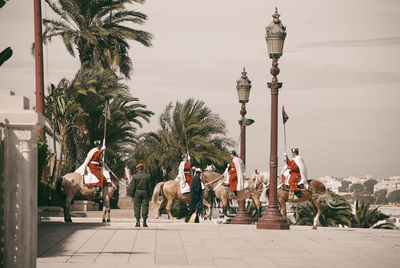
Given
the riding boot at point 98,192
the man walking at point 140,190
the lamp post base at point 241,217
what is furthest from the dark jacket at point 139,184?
the lamp post base at point 241,217

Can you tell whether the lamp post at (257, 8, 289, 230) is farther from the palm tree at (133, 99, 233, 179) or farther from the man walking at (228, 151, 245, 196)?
the palm tree at (133, 99, 233, 179)

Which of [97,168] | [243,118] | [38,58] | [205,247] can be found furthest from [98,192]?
[38,58]

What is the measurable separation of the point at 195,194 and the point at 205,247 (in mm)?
10773

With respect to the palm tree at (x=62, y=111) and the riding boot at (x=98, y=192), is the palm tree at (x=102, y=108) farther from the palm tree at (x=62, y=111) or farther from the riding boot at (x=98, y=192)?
the riding boot at (x=98, y=192)

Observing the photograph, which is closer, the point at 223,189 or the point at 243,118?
the point at 223,189

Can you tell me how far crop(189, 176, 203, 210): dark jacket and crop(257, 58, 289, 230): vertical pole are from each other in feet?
12.9

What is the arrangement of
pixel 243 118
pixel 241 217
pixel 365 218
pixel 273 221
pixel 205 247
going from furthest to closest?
pixel 365 218
pixel 243 118
pixel 241 217
pixel 273 221
pixel 205 247

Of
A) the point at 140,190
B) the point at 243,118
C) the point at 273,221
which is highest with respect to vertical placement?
the point at 243,118

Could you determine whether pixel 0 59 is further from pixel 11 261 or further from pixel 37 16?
pixel 37 16

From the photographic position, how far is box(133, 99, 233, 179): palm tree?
39062 mm

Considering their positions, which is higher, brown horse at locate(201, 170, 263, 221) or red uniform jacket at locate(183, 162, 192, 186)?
red uniform jacket at locate(183, 162, 192, 186)

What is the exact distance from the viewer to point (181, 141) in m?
39.2

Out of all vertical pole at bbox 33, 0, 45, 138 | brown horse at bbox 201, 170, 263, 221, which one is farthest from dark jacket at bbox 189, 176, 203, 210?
vertical pole at bbox 33, 0, 45, 138

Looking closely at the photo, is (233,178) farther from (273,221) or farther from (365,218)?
A: (365,218)
